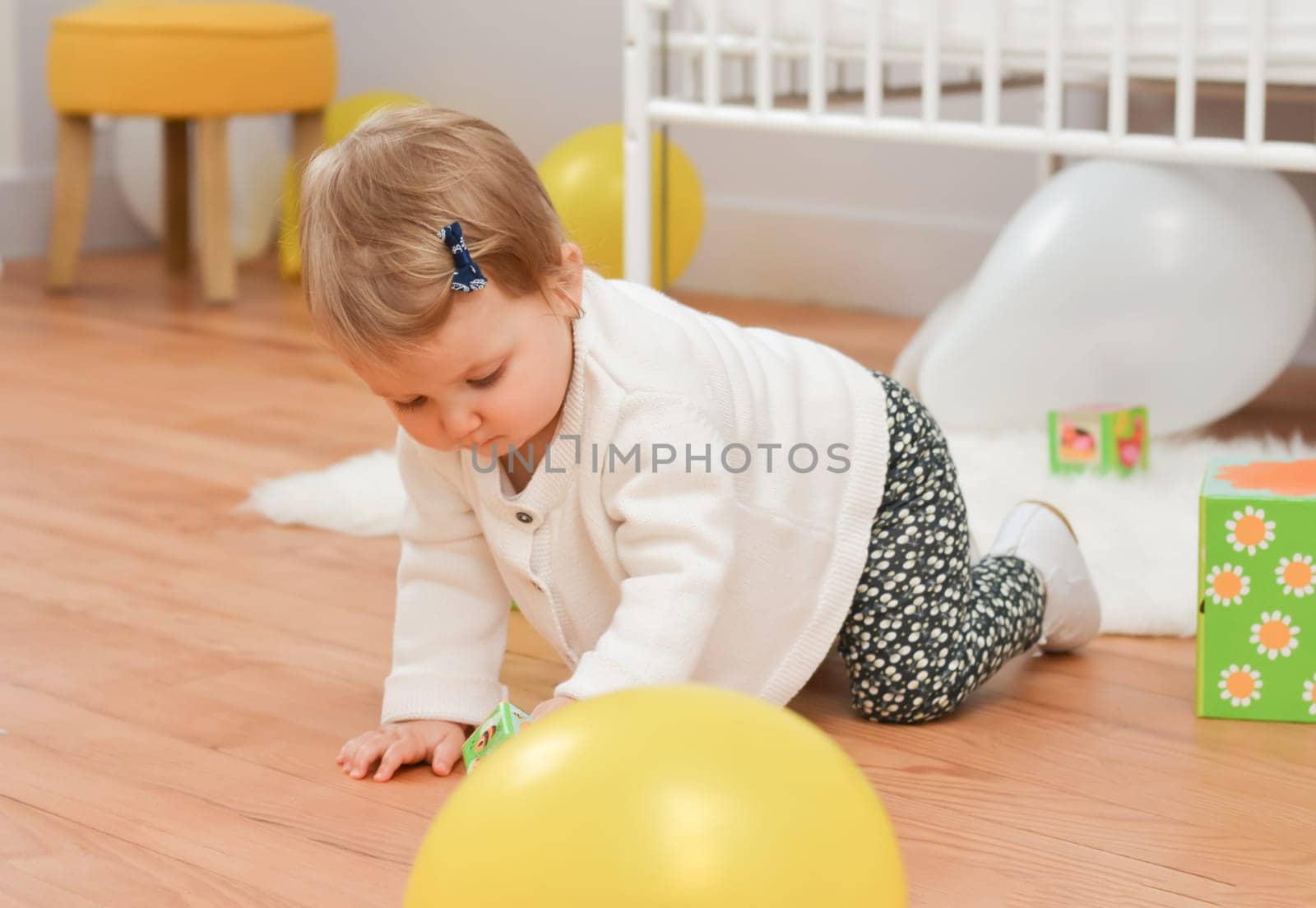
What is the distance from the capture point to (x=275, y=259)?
340 centimetres

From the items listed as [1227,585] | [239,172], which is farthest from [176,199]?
[1227,585]

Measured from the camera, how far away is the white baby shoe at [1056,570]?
1278 millimetres

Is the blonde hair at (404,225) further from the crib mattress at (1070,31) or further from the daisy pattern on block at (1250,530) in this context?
the crib mattress at (1070,31)

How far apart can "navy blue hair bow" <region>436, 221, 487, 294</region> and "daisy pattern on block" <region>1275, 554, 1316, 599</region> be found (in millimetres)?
591

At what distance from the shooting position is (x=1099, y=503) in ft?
5.35

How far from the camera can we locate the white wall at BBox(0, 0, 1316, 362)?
270 centimetres

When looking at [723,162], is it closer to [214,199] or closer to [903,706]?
[214,199]

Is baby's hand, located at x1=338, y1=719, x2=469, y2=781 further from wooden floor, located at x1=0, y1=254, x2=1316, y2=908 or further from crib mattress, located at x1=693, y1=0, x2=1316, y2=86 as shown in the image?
crib mattress, located at x1=693, y1=0, x2=1316, y2=86

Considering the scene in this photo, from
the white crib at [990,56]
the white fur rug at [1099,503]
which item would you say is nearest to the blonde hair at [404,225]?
the white fur rug at [1099,503]

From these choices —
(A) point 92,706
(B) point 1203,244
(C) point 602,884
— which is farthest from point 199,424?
(C) point 602,884

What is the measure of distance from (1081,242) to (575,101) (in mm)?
1466

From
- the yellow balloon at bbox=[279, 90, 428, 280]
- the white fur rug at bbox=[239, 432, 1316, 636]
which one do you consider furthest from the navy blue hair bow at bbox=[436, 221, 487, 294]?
the yellow balloon at bbox=[279, 90, 428, 280]

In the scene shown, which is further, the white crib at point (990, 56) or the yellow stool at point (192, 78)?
the yellow stool at point (192, 78)

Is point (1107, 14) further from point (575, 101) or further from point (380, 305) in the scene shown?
point (575, 101)
